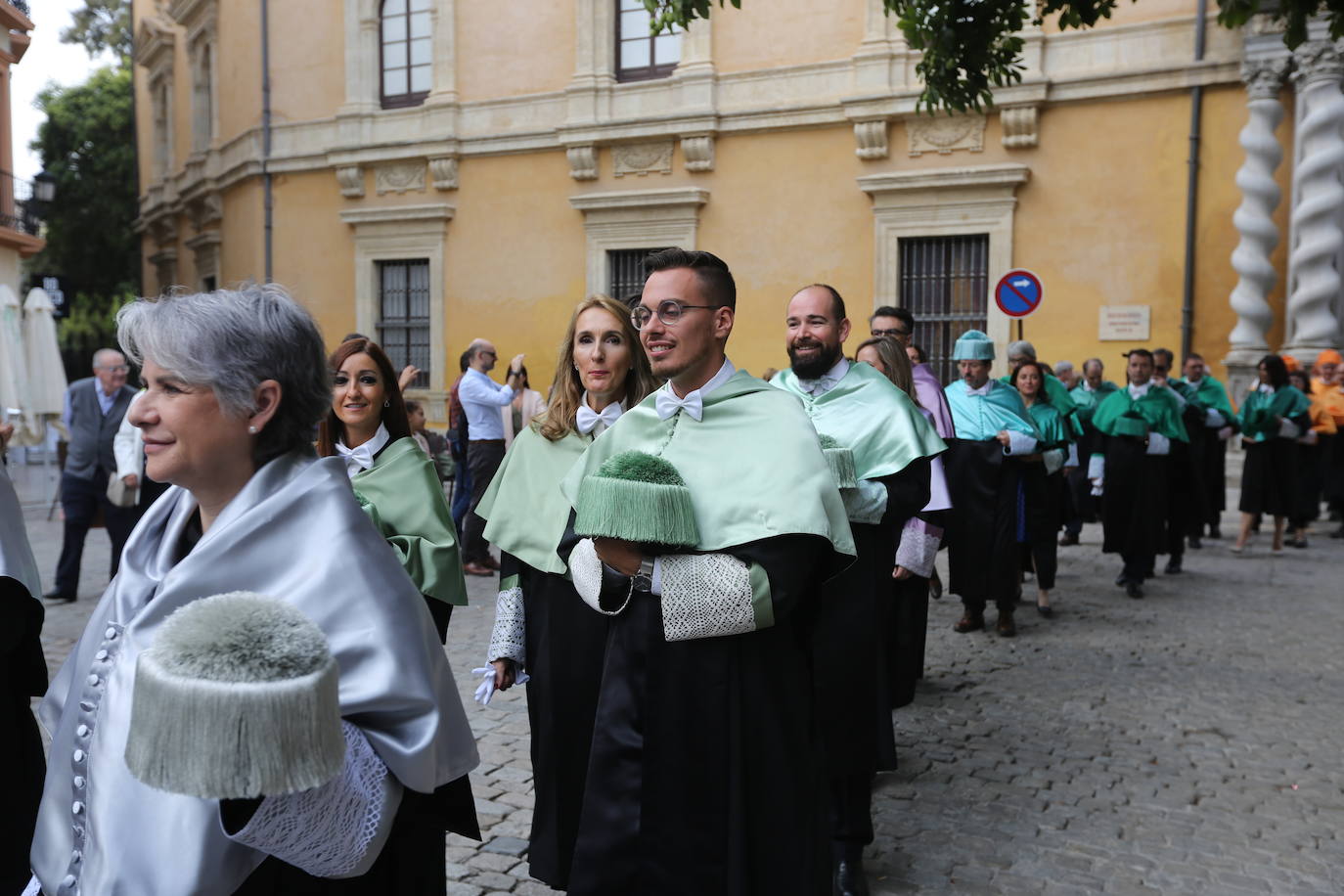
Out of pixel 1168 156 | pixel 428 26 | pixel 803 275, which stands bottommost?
pixel 803 275

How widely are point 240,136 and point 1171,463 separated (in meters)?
19.0

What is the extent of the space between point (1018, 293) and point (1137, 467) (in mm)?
3849

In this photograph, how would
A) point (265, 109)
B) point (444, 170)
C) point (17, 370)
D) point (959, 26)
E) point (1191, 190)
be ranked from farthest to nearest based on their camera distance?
point (265, 109), point (444, 170), point (1191, 190), point (17, 370), point (959, 26)

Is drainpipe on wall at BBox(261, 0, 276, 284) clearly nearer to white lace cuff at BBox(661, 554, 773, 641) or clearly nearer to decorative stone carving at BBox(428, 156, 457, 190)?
decorative stone carving at BBox(428, 156, 457, 190)

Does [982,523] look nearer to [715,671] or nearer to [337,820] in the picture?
[715,671]

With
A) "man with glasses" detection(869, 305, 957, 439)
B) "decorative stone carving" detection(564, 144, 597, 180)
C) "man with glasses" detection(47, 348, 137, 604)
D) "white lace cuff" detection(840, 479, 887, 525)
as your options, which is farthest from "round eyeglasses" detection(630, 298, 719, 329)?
"decorative stone carving" detection(564, 144, 597, 180)

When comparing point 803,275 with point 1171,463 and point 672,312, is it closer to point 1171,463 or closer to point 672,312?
point 1171,463

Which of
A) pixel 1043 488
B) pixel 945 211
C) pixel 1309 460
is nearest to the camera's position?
pixel 1043 488

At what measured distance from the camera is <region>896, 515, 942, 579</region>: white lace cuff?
5.45 metres

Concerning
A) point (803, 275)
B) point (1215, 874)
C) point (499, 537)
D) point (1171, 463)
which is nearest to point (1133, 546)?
point (1171, 463)

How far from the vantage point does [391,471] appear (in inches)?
145

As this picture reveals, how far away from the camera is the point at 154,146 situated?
29.1 metres

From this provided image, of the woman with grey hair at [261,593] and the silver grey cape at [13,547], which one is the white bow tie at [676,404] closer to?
the woman with grey hair at [261,593]

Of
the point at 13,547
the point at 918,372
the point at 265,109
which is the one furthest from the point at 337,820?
the point at 265,109
